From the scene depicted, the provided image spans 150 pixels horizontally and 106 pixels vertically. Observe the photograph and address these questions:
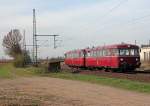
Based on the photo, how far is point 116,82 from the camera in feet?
99.2

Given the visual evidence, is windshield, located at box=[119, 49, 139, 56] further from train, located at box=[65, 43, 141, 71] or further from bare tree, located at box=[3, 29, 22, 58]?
bare tree, located at box=[3, 29, 22, 58]

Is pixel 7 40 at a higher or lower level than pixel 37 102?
higher

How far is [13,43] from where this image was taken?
4178 inches

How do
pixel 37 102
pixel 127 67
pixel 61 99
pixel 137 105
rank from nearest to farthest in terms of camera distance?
pixel 137 105 < pixel 37 102 < pixel 61 99 < pixel 127 67

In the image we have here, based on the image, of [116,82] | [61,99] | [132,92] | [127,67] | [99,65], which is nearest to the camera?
[61,99]

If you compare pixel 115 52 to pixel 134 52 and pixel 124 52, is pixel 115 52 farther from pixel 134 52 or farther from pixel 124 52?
pixel 134 52

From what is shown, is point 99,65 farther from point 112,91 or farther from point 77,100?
point 77,100

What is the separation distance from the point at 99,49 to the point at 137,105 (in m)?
31.3

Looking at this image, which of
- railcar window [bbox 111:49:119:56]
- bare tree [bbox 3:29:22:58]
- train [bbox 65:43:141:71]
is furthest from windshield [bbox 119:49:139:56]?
bare tree [bbox 3:29:22:58]

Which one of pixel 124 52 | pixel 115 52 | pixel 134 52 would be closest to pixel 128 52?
pixel 124 52

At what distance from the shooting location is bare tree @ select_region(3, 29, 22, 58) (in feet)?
308

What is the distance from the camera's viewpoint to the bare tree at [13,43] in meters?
93.9

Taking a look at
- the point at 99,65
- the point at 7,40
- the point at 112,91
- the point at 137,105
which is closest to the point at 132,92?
the point at 112,91

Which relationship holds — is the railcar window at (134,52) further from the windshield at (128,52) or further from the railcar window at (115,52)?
the railcar window at (115,52)
